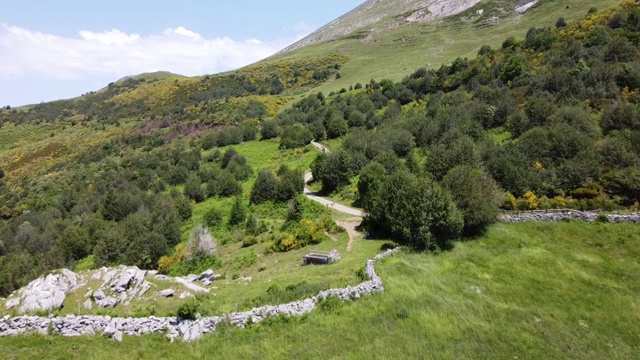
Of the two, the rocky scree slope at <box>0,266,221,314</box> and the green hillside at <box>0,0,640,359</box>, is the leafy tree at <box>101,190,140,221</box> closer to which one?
the green hillside at <box>0,0,640,359</box>

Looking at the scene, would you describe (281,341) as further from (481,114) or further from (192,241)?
(481,114)

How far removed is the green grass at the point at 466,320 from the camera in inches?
732

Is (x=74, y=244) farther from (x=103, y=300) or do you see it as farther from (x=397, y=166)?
(x=397, y=166)

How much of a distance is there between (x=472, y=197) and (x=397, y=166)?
1494 centimetres

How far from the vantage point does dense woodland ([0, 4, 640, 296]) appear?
114 feet

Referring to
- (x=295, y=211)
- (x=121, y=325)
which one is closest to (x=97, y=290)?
(x=121, y=325)

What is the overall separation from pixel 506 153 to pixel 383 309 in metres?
27.2

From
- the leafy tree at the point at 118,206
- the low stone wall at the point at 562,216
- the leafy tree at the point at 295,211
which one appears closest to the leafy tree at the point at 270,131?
the leafy tree at the point at 118,206

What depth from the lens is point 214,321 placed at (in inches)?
797

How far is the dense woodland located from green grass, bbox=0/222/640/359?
4.84 meters

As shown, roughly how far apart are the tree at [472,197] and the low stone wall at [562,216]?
1.99m

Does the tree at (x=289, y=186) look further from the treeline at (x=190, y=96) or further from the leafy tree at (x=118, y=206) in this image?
the treeline at (x=190, y=96)

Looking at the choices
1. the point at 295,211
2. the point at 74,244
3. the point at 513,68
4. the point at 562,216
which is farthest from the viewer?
the point at 513,68

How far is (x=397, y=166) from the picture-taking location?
4612cm
